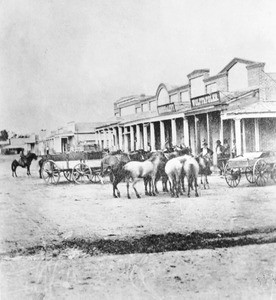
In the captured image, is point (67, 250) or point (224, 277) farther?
point (67, 250)

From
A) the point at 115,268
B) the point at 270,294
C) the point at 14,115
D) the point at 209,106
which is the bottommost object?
the point at 270,294

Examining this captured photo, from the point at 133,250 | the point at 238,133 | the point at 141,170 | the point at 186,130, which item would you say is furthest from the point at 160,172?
the point at 186,130

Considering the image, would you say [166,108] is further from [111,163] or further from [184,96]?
[111,163]

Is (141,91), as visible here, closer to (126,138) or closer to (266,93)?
(266,93)

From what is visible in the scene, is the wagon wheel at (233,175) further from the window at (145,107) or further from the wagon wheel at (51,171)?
the window at (145,107)

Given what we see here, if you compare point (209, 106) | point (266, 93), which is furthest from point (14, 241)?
point (266, 93)

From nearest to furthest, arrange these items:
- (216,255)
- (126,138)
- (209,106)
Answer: (216,255) < (209,106) < (126,138)

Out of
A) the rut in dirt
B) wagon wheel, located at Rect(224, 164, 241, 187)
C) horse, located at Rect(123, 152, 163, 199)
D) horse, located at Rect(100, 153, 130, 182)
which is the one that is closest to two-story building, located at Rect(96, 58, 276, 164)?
horse, located at Rect(100, 153, 130, 182)

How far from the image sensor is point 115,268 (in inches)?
203

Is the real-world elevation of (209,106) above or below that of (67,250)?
above

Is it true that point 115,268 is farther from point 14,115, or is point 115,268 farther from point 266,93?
point 266,93

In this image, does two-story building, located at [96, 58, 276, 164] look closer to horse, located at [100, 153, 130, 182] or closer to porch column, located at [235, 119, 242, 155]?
porch column, located at [235, 119, 242, 155]

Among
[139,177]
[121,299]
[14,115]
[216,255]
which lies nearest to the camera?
[121,299]

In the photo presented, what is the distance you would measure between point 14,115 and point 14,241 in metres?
1.79
